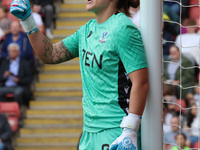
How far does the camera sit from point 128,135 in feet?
8.09

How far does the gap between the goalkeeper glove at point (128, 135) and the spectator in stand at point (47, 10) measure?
20.4 feet

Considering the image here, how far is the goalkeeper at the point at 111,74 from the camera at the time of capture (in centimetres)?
251

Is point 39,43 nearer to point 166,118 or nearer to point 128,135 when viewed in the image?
point 128,135

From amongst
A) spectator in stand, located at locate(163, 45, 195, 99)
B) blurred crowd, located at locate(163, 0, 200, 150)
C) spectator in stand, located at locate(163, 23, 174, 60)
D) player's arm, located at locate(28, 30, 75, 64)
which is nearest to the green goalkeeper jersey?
player's arm, located at locate(28, 30, 75, 64)

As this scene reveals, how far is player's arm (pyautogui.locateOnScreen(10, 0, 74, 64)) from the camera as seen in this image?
277cm

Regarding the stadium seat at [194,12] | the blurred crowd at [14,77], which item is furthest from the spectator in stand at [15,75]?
the stadium seat at [194,12]

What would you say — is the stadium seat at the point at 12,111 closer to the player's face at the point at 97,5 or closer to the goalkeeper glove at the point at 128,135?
the player's face at the point at 97,5

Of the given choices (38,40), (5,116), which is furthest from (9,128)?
(38,40)

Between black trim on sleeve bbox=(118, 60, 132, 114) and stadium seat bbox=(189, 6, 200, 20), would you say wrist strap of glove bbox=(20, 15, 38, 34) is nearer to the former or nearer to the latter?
black trim on sleeve bbox=(118, 60, 132, 114)

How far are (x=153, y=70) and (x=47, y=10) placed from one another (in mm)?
6225

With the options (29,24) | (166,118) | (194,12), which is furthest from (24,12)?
(194,12)

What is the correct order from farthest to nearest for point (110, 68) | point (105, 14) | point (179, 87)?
point (179, 87)
point (105, 14)
point (110, 68)

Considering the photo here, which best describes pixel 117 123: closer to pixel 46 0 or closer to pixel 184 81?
pixel 184 81

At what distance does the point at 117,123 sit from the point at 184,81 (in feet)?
12.4
